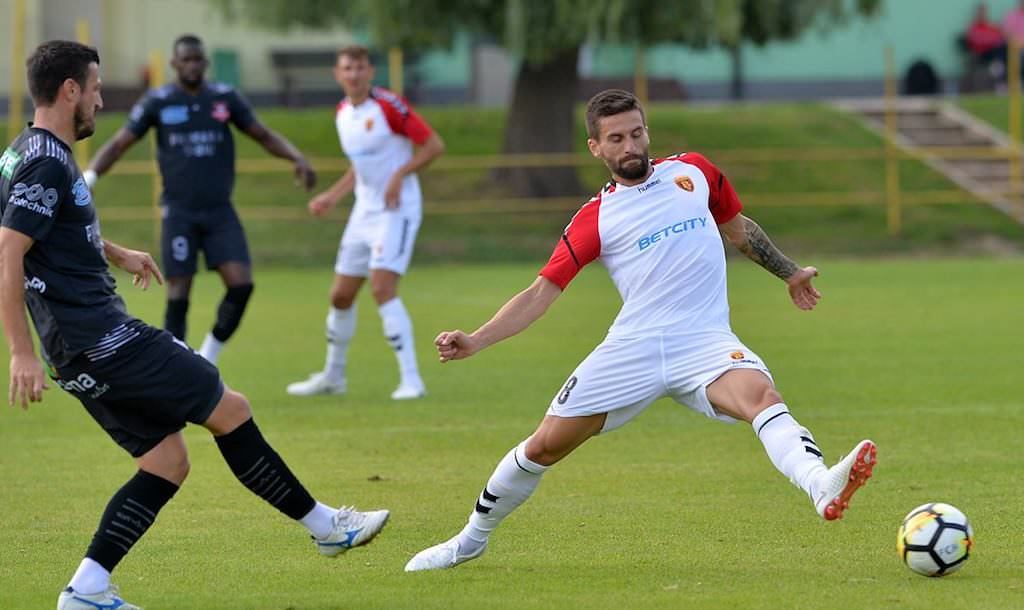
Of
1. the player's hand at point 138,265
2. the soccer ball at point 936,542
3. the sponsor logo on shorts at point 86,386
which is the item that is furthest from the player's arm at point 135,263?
the soccer ball at point 936,542

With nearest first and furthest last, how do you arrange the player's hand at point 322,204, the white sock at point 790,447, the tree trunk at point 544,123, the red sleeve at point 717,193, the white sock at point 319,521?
the white sock at point 790,447 → the white sock at point 319,521 → the red sleeve at point 717,193 → the player's hand at point 322,204 → the tree trunk at point 544,123

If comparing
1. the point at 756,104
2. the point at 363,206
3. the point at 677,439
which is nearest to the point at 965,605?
the point at 677,439

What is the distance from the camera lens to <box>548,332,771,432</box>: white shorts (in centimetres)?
639

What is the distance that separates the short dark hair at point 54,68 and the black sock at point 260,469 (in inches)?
54.4

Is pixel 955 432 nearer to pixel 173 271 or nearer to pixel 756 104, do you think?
pixel 173 271

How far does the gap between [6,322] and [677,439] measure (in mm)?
5117

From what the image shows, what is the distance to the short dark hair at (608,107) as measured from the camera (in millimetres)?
6469

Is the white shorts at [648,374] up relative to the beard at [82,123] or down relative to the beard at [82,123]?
down

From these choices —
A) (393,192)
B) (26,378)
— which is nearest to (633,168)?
(26,378)

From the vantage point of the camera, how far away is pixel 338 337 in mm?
12195

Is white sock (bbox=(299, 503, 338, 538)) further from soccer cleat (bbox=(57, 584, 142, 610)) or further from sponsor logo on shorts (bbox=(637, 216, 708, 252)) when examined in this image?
sponsor logo on shorts (bbox=(637, 216, 708, 252))

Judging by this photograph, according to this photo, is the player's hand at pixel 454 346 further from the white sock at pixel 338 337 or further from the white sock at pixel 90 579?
the white sock at pixel 338 337

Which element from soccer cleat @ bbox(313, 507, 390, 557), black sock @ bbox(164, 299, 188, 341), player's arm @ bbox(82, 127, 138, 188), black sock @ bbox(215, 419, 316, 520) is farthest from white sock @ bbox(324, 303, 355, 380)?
black sock @ bbox(215, 419, 316, 520)

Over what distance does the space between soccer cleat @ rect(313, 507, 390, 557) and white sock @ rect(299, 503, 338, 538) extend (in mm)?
18
